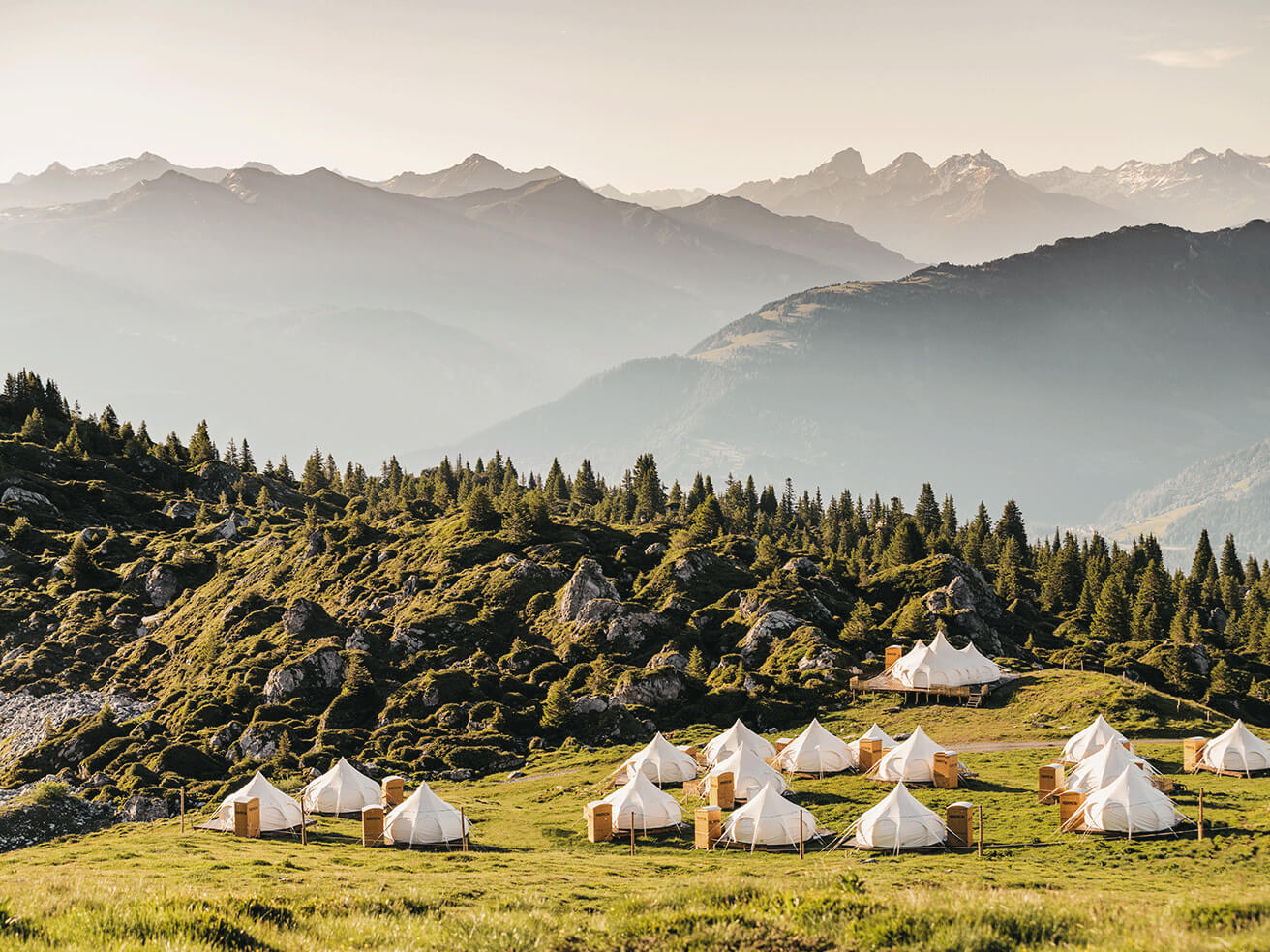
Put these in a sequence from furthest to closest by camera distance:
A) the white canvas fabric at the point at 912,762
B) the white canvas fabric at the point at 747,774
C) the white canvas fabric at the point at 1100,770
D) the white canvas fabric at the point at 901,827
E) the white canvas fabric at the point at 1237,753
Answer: the white canvas fabric at the point at 912,762 < the white canvas fabric at the point at 1237,753 < the white canvas fabric at the point at 747,774 < the white canvas fabric at the point at 1100,770 < the white canvas fabric at the point at 901,827

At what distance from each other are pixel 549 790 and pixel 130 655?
65443mm

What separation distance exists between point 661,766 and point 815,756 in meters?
11.9

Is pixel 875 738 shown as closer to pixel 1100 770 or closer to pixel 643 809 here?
pixel 1100 770

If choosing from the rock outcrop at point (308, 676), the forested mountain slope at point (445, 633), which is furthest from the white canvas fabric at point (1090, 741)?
the rock outcrop at point (308, 676)

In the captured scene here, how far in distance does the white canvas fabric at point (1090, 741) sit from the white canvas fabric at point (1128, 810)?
16.2 meters

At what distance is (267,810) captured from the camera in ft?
233

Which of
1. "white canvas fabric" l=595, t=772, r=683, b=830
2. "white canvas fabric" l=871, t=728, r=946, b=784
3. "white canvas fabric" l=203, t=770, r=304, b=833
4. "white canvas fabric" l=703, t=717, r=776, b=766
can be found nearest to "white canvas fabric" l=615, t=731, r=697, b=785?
"white canvas fabric" l=703, t=717, r=776, b=766

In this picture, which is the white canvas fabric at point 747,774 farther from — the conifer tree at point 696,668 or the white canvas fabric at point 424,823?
the conifer tree at point 696,668

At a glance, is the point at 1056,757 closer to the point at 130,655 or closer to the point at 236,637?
the point at 236,637

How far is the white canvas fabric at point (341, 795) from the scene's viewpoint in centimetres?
7700

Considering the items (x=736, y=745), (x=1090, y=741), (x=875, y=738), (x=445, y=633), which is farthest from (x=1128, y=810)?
(x=445, y=633)

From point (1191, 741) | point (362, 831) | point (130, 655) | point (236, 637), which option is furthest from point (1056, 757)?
point (130, 655)

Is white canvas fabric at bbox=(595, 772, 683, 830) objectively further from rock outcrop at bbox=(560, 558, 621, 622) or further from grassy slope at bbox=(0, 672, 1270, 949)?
rock outcrop at bbox=(560, 558, 621, 622)

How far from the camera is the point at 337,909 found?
29625mm
